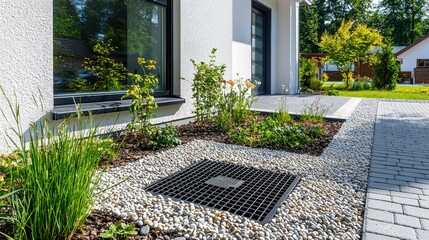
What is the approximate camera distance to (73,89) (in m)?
4.08

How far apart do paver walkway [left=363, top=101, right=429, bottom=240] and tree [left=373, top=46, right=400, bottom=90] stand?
11856 mm

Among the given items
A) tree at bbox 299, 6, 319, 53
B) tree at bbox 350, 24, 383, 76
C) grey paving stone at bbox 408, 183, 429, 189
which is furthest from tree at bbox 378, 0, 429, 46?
grey paving stone at bbox 408, 183, 429, 189

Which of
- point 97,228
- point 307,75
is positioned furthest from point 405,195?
point 307,75

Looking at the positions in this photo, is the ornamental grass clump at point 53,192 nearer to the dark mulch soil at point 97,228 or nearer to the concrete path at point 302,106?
the dark mulch soil at point 97,228

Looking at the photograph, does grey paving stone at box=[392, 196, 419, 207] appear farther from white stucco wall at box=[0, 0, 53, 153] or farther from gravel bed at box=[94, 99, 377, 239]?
white stucco wall at box=[0, 0, 53, 153]

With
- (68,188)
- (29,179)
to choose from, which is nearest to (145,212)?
(68,188)

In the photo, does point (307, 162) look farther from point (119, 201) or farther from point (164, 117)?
point (164, 117)

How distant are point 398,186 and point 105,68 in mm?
3548

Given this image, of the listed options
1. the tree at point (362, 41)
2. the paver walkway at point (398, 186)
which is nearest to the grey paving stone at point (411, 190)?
the paver walkway at point (398, 186)

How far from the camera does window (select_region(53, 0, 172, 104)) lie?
13.1 ft

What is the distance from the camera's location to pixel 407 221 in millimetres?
2201

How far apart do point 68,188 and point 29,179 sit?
7.5 inches

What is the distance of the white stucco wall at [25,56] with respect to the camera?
10.4ft

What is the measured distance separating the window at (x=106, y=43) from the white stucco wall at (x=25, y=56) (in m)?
0.33
